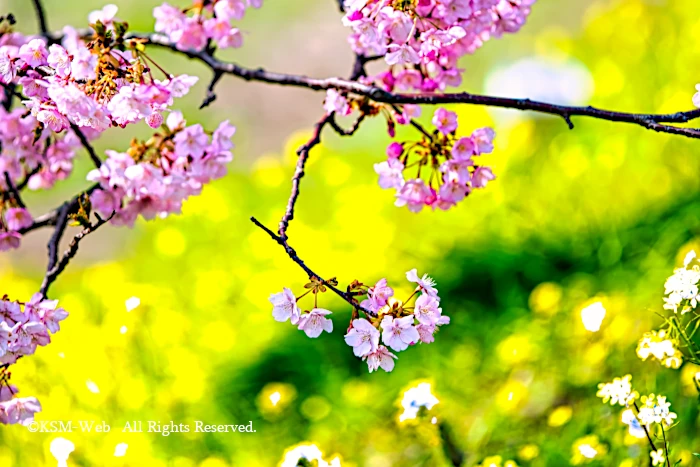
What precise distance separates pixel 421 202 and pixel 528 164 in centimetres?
91

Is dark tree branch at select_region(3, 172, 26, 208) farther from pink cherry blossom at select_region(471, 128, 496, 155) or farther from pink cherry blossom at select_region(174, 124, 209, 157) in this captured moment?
pink cherry blossom at select_region(471, 128, 496, 155)

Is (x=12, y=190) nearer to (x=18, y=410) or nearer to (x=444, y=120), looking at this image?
(x=18, y=410)

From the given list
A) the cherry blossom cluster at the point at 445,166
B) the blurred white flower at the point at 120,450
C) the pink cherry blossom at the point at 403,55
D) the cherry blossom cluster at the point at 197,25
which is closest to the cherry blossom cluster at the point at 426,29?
the pink cherry blossom at the point at 403,55

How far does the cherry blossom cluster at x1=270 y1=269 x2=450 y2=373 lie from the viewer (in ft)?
2.81

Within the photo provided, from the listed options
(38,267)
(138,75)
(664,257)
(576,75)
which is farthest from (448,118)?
(38,267)

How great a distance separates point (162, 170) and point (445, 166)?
17.7 inches

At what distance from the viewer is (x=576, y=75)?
94.2 inches

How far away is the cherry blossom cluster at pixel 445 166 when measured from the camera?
1.16 metres

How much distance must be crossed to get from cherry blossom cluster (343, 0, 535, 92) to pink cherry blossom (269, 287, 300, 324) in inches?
14.1

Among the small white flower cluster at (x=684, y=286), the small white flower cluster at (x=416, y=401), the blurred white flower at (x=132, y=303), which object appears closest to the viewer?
the small white flower cluster at (x=684, y=286)

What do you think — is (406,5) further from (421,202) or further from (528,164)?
(528,164)

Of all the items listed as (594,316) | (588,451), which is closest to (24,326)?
(588,451)

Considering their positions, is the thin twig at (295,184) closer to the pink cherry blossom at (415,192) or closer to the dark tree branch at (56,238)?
the pink cherry blossom at (415,192)

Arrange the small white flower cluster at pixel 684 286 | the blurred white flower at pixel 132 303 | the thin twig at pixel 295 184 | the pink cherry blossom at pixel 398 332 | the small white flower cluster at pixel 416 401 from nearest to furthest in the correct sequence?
the pink cherry blossom at pixel 398 332 → the thin twig at pixel 295 184 → the small white flower cluster at pixel 684 286 → the small white flower cluster at pixel 416 401 → the blurred white flower at pixel 132 303
